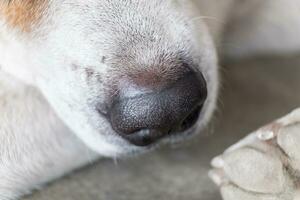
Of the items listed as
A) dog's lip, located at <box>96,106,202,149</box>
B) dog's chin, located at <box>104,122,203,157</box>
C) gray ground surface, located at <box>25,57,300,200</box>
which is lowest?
gray ground surface, located at <box>25,57,300,200</box>

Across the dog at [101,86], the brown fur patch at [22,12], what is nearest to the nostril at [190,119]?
the dog at [101,86]

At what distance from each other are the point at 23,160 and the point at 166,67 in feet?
1.19

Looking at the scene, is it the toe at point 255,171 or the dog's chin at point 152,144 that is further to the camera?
the dog's chin at point 152,144

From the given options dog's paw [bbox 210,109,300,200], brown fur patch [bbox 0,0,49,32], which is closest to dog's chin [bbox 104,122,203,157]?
dog's paw [bbox 210,109,300,200]

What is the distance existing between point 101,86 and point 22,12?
236 millimetres

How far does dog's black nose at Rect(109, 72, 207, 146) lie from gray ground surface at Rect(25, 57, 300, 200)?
156mm

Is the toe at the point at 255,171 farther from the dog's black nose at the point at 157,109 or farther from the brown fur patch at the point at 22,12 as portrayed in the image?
the brown fur patch at the point at 22,12

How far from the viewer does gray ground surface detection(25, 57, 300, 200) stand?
1312 mm

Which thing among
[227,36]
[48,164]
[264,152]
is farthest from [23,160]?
[227,36]

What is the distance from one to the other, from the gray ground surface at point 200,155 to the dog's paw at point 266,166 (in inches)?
5.4

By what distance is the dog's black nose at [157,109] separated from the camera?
115 centimetres

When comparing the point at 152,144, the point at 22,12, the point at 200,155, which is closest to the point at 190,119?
the point at 152,144

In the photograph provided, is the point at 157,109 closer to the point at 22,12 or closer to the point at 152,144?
the point at 152,144

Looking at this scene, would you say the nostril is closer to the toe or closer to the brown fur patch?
the toe
